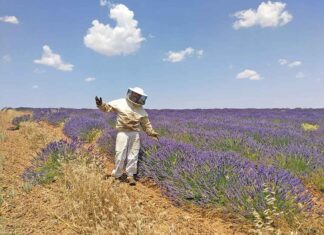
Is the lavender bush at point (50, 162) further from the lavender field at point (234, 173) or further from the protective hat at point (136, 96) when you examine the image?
the protective hat at point (136, 96)

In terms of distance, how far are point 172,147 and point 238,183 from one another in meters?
1.86

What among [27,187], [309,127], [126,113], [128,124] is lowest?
[27,187]

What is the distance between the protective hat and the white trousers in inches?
19.8

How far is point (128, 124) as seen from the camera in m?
5.51

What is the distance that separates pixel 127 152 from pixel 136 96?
93cm

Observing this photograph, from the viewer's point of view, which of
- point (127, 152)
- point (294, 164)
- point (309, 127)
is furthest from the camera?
point (309, 127)

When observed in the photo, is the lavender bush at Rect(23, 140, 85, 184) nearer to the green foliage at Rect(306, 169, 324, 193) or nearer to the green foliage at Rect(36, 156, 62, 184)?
the green foliage at Rect(36, 156, 62, 184)

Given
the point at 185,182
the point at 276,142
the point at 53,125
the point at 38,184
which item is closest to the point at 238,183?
the point at 185,182

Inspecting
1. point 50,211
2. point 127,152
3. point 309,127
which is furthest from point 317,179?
point 309,127

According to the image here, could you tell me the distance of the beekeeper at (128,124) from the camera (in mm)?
5488

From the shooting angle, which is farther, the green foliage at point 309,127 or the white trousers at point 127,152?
the green foliage at point 309,127

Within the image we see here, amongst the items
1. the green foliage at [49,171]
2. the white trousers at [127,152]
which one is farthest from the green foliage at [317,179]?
the green foliage at [49,171]

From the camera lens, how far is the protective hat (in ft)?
17.8

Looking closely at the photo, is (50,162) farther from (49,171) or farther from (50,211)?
(50,211)
